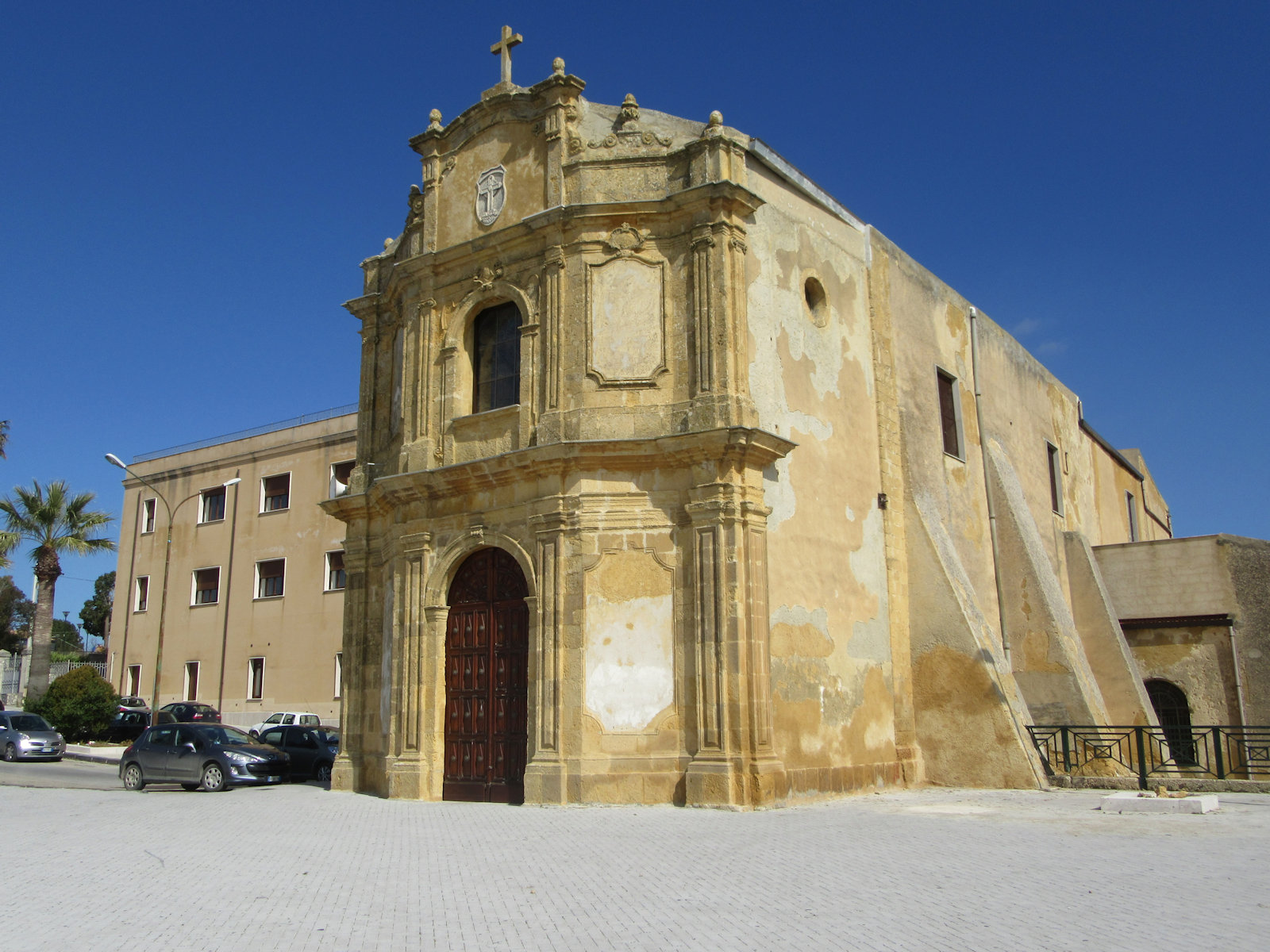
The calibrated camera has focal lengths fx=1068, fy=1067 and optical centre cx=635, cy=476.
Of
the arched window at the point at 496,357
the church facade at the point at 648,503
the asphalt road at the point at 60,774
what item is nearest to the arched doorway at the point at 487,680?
the church facade at the point at 648,503

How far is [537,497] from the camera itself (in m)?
14.7

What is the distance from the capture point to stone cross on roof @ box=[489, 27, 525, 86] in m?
16.9

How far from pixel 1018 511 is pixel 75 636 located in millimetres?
86961

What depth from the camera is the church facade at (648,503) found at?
45.4 ft

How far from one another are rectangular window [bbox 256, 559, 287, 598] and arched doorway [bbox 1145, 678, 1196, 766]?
2513cm

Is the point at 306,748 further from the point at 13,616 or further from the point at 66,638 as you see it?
the point at 66,638

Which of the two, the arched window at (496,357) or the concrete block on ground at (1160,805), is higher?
the arched window at (496,357)

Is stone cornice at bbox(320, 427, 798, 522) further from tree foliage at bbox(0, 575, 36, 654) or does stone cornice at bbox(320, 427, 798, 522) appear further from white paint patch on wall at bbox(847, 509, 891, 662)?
tree foliage at bbox(0, 575, 36, 654)

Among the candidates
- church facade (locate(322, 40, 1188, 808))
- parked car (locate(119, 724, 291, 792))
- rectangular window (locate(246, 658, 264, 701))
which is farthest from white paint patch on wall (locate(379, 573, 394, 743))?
rectangular window (locate(246, 658, 264, 701))

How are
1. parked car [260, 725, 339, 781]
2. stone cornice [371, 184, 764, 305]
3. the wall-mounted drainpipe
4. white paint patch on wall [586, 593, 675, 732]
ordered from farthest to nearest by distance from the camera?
1. parked car [260, 725, 339, 781]
2. the wall-mounted drainpipe
3. stone cornice [371, 184, 764, 305]
4. white paint patch on wall [586, 593, 675, 732]

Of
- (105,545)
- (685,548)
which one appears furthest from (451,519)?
(105,545)

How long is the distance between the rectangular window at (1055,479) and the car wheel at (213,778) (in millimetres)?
18654

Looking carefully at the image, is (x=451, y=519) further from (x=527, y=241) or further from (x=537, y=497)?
(x=527, y=241)

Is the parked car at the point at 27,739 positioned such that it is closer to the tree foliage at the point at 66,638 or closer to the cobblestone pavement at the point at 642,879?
the cobblestone pavement at the point at 642,879
